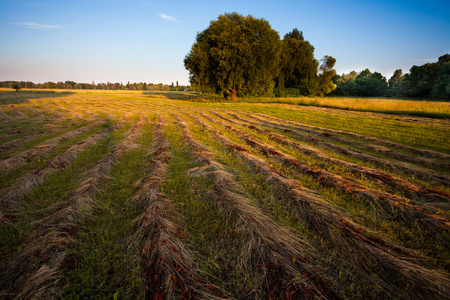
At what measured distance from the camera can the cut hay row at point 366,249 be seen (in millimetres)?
2096

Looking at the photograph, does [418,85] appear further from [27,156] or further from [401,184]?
[27,156]

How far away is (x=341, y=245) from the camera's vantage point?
2.70 metres

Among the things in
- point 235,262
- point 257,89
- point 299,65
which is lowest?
point 235,262

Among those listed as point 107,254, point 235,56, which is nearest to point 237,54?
point 235,56

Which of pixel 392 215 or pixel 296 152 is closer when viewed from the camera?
pixel 392 215

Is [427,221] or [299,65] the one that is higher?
[299,65]

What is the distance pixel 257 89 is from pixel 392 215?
32.8 metres

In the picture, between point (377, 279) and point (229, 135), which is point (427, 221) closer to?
point (377, 279)

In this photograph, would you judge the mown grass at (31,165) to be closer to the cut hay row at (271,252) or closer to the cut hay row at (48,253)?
the cut hay row at (48,253)

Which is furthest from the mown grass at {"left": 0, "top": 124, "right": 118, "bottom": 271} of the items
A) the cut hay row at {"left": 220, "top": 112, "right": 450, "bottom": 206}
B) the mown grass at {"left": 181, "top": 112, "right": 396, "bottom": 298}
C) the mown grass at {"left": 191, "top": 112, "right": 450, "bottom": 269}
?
the cut hay row at {"left": 220, "top": 112, "right": 450, "bottom": 206}

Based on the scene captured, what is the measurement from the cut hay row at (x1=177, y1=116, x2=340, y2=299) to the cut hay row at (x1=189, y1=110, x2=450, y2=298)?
562 mm

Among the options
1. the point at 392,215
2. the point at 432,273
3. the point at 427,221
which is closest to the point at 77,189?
the point at 432,273

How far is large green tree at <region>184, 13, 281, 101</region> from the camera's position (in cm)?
2945

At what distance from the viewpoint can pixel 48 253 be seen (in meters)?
2.44
